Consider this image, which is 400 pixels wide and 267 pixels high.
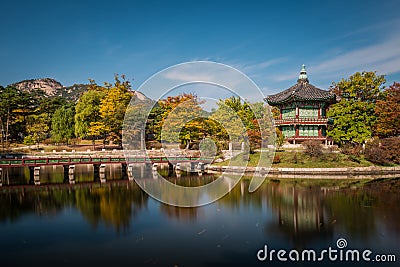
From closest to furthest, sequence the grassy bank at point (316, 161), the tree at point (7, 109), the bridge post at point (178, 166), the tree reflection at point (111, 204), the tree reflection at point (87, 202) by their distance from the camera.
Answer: the tree reflection at point (111, 204) < the tree reflection at point (87, 202) < the grassy bank at point (316, 161) < the bridge post at point (178, 166) < the tree at point (7, 109)

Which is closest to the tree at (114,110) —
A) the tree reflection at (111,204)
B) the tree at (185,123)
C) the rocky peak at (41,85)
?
the tree at (185,123)

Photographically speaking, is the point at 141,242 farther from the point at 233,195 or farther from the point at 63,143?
the point at 63,143

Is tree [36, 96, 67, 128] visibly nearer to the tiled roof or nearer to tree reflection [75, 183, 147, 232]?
tree reflection [75, 183, 147, 232]

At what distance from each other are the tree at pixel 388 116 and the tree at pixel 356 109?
96cm

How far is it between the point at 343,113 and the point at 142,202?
26.1 metres

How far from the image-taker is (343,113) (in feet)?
109

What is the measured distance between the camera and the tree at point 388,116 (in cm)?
2989

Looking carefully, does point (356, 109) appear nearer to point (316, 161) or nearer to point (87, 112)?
point (316, 161)

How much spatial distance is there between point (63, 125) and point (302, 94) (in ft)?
103

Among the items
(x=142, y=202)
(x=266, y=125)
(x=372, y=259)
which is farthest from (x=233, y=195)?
(x=266, y=125)

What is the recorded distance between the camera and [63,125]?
40875mm

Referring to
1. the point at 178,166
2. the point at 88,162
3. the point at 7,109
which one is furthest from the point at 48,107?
the point at 178,166

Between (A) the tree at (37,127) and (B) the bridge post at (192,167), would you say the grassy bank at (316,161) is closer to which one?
(B) the bridge post at (192,167)

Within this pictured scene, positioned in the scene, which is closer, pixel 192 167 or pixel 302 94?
pixel 192 167
